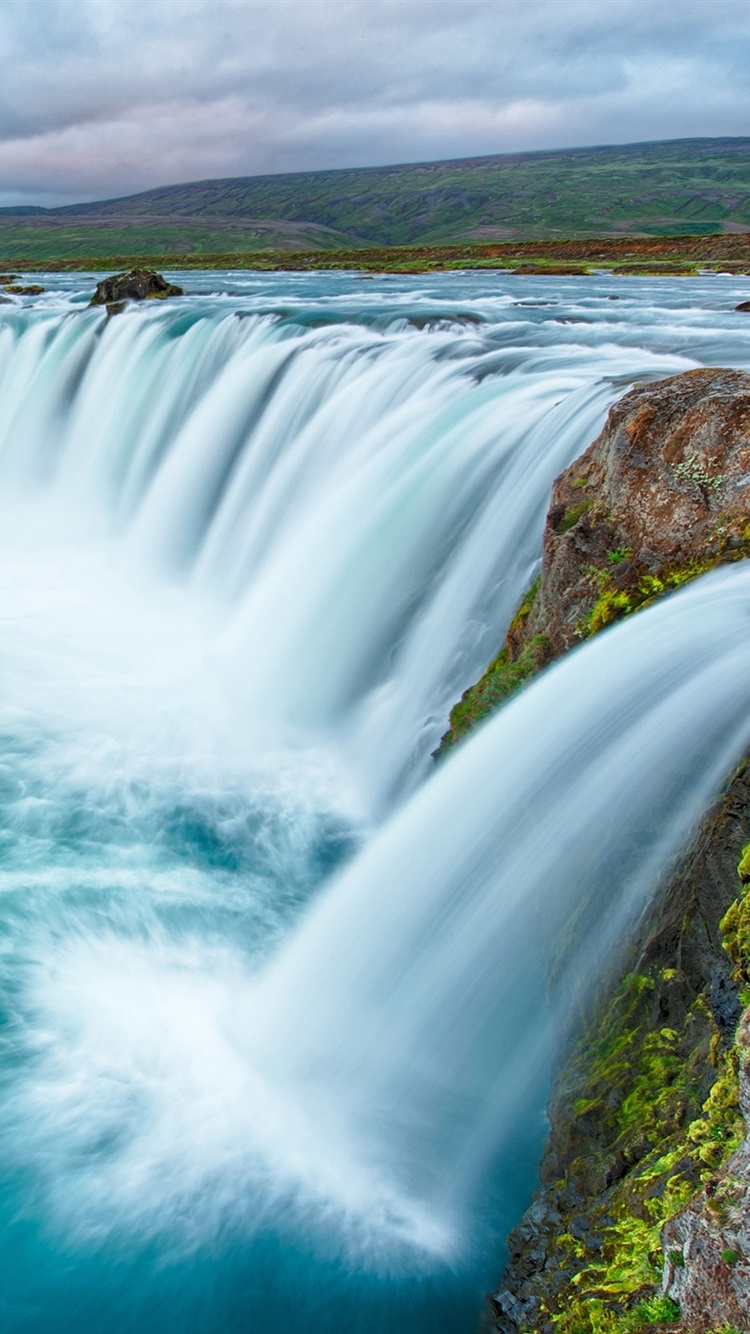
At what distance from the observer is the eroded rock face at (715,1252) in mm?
2814

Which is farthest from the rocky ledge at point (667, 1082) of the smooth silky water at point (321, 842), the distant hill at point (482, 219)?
the distant hill at point (482, 219)

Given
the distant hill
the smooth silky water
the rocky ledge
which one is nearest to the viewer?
the rocky ledge

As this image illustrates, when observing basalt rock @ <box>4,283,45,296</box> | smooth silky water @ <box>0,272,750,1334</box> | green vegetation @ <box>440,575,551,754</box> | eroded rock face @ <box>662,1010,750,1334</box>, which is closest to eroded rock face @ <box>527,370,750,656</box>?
green vegetation @ <box>440,575,551,754</box>

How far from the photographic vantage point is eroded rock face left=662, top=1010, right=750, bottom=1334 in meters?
2.81

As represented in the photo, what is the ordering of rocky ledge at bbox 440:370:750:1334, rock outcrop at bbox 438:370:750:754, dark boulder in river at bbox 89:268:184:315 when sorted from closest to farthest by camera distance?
rocky ledge at bbox 440:370:750:1334
rock outcrop at bbox 438:370:750:754
dark boulder in river at bbox 89:268:184:315

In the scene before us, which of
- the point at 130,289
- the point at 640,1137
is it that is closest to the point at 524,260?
the point at 130,289

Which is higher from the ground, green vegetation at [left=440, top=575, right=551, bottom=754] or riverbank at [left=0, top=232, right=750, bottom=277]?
riverbank at [left=0, top=232, right=750, bottom=277]

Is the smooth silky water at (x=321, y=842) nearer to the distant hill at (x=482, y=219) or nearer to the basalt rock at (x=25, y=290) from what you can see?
the basalt rock at (x=25, y=290)

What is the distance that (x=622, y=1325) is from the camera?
3.17m

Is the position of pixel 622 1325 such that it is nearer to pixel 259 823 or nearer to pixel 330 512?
pixel 259 823

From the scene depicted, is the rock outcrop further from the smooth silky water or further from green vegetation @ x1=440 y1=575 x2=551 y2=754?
the smooth silky water

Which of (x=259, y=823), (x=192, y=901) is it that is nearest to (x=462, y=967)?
(x=192, y=901)

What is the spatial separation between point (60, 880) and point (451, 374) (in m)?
9.20

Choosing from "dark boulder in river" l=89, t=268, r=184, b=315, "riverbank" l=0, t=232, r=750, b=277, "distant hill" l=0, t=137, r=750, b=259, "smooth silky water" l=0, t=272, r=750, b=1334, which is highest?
"distant hill" l=0, t=137, r=750, b=259
